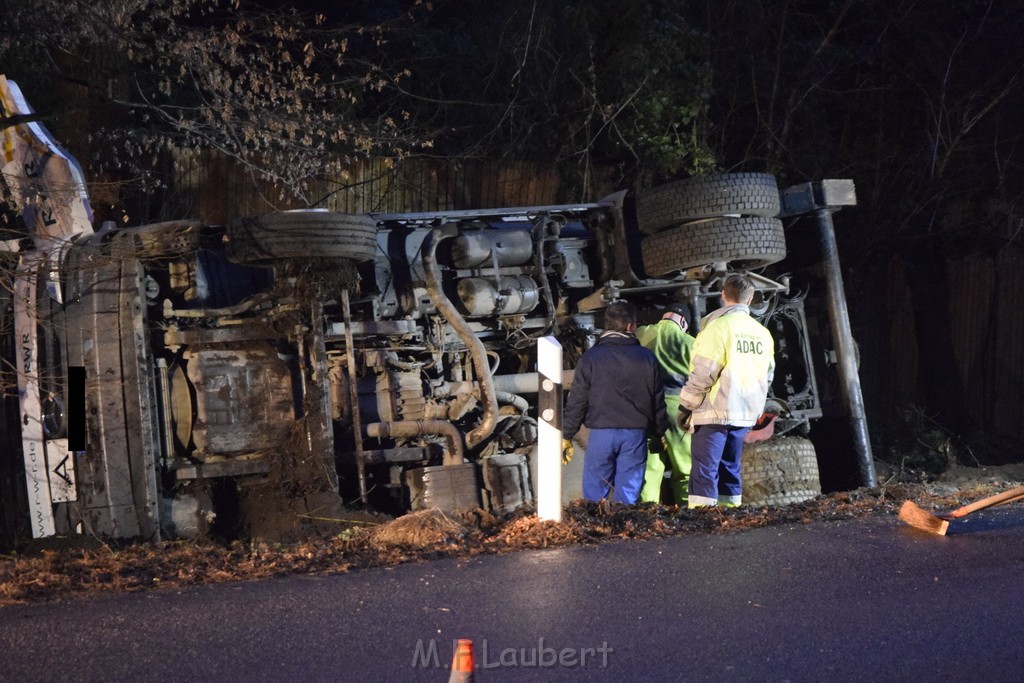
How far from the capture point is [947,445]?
10.0 metres

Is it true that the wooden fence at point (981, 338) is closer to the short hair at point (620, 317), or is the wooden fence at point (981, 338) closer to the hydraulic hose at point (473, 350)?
the short hair at point (620, 317)

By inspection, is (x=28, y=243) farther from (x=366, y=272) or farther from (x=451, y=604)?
(x=451, y=604)

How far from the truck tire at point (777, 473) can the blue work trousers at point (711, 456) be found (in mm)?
1117

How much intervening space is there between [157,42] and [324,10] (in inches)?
168

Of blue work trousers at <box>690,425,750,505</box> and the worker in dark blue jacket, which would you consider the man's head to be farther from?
blue work trousers at <box>690,425,750,505</box>

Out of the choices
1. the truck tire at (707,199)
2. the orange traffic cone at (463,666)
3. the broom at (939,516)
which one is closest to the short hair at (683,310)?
the truck tire at (707,199)

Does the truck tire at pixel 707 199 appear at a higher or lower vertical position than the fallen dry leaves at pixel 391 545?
higher

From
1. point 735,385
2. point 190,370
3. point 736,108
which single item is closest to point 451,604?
point 735,385

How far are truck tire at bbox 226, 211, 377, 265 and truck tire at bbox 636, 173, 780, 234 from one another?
217cm

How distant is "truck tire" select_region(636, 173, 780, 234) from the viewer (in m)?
7.75

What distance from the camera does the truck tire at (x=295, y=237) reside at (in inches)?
276

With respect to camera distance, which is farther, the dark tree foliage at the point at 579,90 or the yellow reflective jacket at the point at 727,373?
the dark tree foliage at the point at 579,90

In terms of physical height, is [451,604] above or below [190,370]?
below

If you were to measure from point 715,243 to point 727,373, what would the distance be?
1432mm
